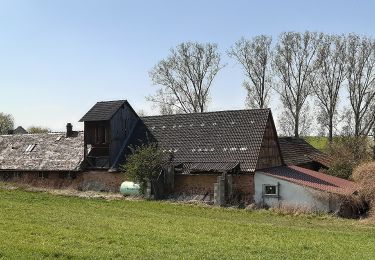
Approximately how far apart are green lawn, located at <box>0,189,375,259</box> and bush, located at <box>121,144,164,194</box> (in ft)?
27.6

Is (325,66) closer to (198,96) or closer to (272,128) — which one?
(198,96)

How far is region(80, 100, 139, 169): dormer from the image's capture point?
3672 centimetres

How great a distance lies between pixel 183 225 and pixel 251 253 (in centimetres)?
639

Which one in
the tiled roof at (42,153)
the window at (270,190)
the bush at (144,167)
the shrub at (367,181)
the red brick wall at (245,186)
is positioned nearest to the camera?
the shrub at (367,181)

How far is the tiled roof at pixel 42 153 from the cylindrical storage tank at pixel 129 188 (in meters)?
5.10

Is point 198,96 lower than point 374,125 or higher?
higher

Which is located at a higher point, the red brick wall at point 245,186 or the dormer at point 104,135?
the dormer at point 104,135

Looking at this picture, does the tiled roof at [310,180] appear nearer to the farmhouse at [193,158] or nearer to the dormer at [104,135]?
the farmhouse at [193,158]

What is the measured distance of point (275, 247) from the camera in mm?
14453

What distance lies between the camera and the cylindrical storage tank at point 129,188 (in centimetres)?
3322

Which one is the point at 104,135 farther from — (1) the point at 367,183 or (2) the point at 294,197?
(1) the point at 367,183

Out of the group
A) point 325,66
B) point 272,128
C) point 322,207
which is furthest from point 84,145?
point 325,66

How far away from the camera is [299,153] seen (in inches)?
1688

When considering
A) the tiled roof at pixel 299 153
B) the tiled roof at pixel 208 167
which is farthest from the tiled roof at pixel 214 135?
the tiled roof at pixel 299 153
